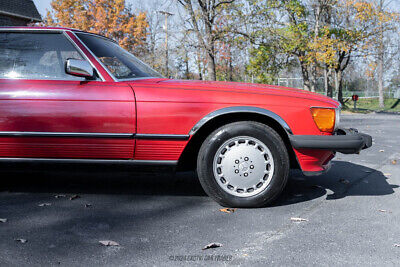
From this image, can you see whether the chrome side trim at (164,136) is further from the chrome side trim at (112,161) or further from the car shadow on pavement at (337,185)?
the car shadow on pavement at (337,185)

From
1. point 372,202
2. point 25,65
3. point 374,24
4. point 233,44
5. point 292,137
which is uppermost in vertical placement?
point 374,24

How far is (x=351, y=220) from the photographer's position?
9.93 feet

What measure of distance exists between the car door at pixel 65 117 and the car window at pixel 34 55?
0.05 meters

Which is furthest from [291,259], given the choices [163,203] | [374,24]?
[374,24]

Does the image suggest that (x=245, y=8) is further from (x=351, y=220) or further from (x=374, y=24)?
(x=351, y=220)

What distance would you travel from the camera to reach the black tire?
10.6 ft

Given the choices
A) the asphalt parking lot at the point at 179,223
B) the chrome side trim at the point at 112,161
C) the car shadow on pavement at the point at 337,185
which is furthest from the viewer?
the car shadow on pavement at the point at 337,185

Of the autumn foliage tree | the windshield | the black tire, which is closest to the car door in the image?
the windshield

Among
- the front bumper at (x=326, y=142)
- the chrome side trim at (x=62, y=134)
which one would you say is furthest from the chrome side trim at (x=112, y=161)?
the front bumper at (x=326, y=142)

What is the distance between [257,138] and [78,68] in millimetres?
1639

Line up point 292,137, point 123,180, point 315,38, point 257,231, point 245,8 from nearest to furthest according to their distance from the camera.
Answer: point 257,231, point 292,137, point 123,180, point 245,8, point 315,38

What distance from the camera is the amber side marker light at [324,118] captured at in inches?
129

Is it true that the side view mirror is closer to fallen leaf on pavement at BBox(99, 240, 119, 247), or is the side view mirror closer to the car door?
the car door

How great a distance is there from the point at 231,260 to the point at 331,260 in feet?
1.99
